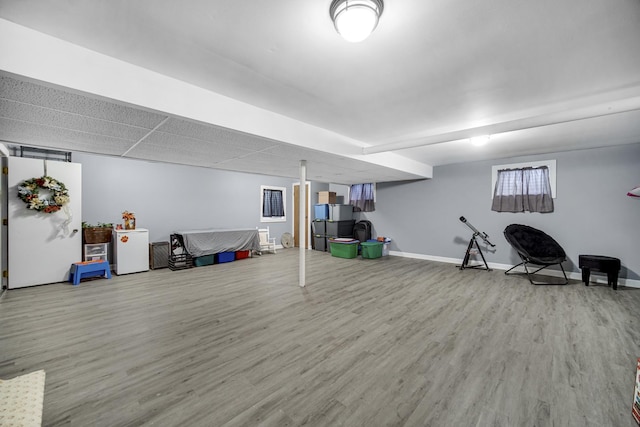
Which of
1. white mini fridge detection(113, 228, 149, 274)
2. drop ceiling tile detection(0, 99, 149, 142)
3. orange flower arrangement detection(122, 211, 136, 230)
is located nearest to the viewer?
drop ceiling tile detection(0, 99, 149, 142)

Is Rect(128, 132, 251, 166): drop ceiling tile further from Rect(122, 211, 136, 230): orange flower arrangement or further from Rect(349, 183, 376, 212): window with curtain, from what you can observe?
Rect(349, 183, 376, 212): window with curtain

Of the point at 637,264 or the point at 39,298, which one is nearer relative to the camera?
the point at 39,298

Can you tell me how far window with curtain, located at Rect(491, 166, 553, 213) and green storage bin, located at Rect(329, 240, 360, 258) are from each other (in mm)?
3385

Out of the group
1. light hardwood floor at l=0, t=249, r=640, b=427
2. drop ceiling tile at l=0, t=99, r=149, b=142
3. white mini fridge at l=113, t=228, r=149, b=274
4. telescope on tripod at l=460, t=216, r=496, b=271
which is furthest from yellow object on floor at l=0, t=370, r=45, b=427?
telescope on tripod at l=460, t=216, r=496, b=271

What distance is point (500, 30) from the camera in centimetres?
168

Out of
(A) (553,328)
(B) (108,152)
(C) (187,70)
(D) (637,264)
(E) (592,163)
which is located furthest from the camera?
(E) (592,163)

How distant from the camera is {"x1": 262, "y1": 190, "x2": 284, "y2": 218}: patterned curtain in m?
8.09

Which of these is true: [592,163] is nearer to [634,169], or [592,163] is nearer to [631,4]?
[634,169]

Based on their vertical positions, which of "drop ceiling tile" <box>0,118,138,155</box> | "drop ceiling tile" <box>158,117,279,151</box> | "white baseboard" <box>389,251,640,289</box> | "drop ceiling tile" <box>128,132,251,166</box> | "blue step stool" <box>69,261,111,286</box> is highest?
"drop ceiling tile" <box>158,117,279,151</box>

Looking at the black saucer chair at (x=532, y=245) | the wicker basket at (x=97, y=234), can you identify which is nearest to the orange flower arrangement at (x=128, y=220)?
the wicker basket at (x=97, y=234)

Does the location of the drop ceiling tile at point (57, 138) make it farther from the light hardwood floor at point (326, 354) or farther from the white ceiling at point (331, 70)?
the light hardwood floor at point (326, 354)

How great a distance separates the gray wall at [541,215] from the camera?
14.4 ft

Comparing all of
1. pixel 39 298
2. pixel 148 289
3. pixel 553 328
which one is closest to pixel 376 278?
pixel 553 328

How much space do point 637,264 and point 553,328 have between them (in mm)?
3313
